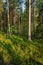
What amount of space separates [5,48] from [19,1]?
38095mm

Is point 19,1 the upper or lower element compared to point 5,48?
upper

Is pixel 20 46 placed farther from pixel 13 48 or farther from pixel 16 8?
pixel 16 8

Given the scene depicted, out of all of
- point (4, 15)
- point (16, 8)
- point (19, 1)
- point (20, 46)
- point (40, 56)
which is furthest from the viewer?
point (4, 15)

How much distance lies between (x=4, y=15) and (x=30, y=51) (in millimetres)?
46424

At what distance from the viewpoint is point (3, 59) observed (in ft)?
42.0

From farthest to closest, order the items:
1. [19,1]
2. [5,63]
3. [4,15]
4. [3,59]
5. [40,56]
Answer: [4,15], [19,1], [40,56], [3,59], [5,63]

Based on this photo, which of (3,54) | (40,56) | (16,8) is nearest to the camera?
(3,54)

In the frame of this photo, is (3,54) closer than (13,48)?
Yes

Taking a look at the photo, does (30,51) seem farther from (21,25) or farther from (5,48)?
(21,25)

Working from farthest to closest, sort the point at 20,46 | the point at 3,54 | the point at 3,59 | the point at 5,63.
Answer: the point at 20,46 < the point at 3,54 < the point at 3,59 < the point at 5,63

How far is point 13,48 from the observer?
16.1 m

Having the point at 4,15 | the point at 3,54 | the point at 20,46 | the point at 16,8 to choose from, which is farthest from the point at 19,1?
the point at 3,54

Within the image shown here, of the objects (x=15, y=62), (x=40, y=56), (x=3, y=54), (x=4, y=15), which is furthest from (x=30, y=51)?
(x=4, y=15)

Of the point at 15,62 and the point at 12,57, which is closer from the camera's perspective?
the point at 15,62
